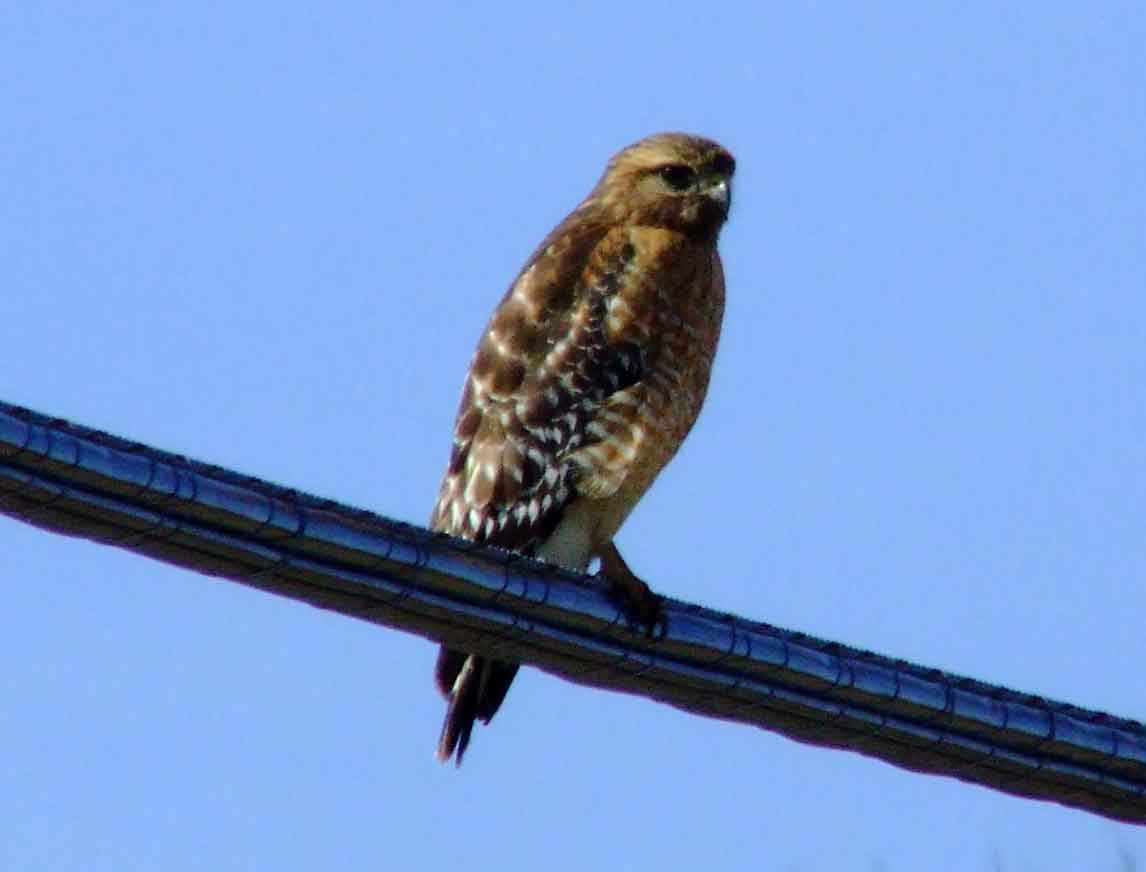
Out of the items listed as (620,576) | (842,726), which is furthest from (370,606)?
(620,576)

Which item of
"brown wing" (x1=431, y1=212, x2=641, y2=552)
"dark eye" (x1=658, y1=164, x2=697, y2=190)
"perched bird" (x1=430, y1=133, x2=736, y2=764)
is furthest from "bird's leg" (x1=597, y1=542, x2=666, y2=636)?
"dark eye" (x1=658, y1=164, x2=697, y2=190)

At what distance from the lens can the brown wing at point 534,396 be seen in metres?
8.62

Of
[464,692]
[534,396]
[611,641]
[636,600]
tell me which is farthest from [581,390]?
[611,641]

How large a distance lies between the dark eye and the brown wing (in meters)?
0.51

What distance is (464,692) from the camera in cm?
804

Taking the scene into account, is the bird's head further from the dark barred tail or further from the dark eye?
the dark barred tail

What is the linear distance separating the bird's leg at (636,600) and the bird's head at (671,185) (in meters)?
1.72

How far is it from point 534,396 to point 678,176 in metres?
1.24

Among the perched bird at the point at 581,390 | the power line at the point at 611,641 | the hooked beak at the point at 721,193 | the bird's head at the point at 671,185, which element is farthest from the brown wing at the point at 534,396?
the power line at the point at 611,641

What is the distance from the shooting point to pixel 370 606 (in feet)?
15.9

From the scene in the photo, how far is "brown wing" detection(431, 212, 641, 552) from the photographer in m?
8.62

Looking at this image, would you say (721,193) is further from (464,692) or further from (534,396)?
(464,692)

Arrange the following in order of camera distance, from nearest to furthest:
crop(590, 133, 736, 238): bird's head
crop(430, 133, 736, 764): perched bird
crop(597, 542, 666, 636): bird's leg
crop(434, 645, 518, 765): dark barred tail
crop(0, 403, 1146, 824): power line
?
crop(0, 403, 1146, 824): power line → crop(597, 542, 666, 636): bird's leg → crop(434, 645, 518, 765): dark barred tail → crop(430, 133, 736, 764): perched bird → crop(590, 133, 736, 238): bird's head

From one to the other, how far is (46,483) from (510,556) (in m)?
1.03
